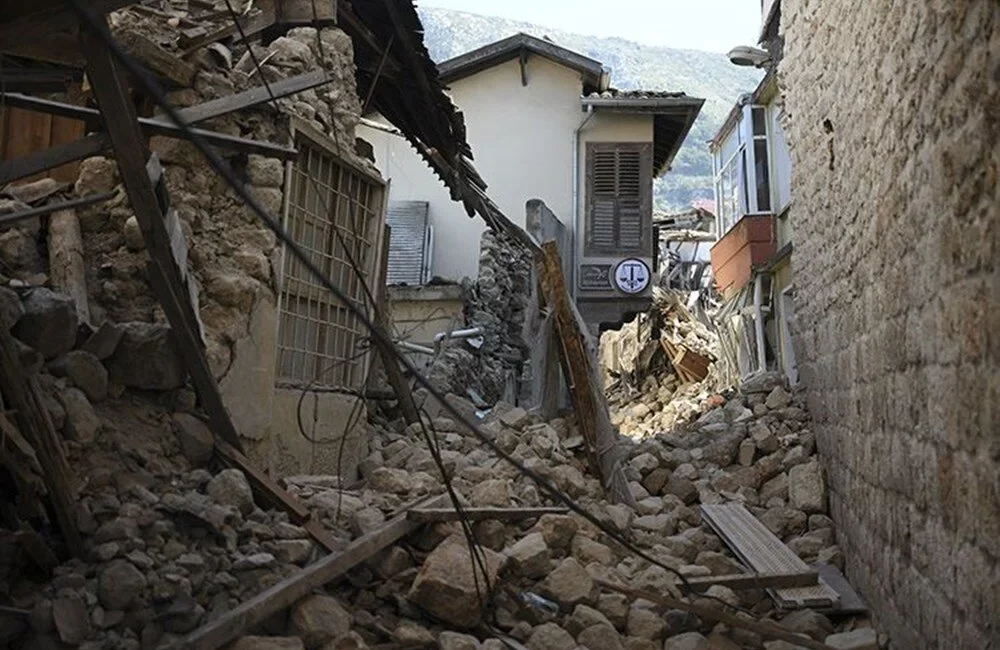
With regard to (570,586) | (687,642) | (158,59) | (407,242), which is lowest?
(687,642)

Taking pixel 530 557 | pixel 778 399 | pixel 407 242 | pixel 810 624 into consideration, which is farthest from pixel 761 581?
pixel 407 242

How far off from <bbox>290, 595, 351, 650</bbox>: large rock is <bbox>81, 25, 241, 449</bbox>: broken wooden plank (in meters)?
1.16

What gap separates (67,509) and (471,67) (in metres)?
11.8

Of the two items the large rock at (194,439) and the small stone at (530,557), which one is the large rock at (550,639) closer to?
the small stone at (530,557)

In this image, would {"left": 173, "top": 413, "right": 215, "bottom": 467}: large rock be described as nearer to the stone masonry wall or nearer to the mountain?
the stone masonry wall

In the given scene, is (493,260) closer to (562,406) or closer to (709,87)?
(562,406)

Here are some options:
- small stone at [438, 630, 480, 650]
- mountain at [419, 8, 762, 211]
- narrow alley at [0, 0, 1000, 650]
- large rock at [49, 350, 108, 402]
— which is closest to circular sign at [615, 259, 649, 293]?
narrow alley at [0, 0, 1000, 650]

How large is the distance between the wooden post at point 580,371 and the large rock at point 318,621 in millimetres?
3429

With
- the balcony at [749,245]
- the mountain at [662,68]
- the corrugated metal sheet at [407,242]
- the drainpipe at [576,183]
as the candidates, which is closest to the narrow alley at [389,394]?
the balcony at [749,245]

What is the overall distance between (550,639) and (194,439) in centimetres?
200

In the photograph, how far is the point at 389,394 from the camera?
7.16 metres

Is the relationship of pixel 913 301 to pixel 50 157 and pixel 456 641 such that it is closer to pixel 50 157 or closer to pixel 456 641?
pixel 456 641

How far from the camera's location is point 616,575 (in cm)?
516

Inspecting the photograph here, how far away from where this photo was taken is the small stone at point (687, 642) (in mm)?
4445
